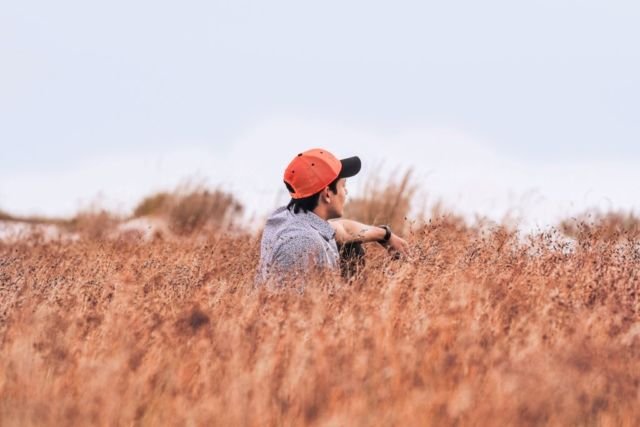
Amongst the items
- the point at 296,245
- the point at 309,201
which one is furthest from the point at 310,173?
the point at 296,245

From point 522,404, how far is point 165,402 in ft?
4.38

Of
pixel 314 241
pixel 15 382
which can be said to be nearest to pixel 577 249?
pixel 314 241

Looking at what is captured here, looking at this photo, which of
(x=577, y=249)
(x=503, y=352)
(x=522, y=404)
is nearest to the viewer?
(x=522, y=404)

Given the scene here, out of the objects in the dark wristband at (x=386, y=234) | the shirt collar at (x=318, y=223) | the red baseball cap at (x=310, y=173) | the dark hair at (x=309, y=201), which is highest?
the red baseball cap at (x=310, y=173)

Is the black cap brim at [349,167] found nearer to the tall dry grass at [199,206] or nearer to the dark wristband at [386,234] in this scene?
the dark wristband at [386,234]

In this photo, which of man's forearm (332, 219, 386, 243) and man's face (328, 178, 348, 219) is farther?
man's forearm (332, 219, 386, 243)

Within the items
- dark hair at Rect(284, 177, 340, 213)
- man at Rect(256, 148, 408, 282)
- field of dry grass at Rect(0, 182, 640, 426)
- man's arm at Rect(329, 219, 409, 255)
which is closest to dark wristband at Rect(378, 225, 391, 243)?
man's arm at Rect(329, 219, 409, 255)

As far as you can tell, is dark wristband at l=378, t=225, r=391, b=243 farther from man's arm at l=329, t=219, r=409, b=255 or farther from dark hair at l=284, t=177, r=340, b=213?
dark hair at l=284, t=177, r=340, b=213

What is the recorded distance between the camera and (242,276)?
6.24 metres

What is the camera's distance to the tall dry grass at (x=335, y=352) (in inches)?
138

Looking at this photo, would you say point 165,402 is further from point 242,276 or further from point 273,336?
point 242,276

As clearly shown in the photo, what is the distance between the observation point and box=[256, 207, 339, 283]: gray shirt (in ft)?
16.2

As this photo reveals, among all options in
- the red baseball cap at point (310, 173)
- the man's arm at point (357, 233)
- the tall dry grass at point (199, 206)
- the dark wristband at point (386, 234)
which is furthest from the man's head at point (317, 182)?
the tall dry grass at point (199, 206)

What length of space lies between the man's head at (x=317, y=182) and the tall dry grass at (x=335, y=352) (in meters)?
0.48
